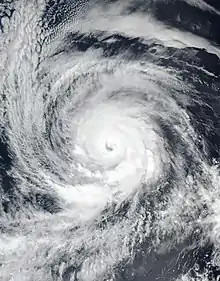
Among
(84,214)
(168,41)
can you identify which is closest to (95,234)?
(84,214)

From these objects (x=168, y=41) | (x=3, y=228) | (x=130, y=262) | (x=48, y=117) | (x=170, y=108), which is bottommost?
(x=3, y=228)

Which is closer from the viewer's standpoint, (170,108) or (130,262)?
(130,262)

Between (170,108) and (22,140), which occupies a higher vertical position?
(170,108)

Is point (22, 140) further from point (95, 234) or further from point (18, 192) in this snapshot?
point (95, 234)

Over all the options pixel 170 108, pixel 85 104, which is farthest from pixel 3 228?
pixel 170 108

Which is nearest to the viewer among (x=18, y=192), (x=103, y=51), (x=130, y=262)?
(x=130, y=262)

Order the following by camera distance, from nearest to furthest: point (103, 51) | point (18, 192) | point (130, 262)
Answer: point (130, 262) → point (18, 192) → point (103, 51)
